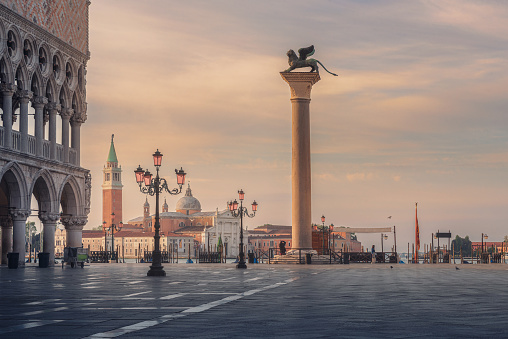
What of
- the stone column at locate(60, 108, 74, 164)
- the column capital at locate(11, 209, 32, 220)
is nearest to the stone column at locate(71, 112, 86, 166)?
the stone column at locate(60, 108, 74, 164)

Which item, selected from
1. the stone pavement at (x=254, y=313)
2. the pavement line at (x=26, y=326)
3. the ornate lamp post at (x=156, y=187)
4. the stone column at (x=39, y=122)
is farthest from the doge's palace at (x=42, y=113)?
the pavement line at (x=26, y=326)

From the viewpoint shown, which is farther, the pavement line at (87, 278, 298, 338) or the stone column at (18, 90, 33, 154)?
the stone column at (18, 90, 33, 154)

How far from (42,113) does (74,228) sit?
741 centimetres

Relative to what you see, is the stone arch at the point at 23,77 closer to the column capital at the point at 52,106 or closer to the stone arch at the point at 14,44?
the stone arch at the point at 14,44

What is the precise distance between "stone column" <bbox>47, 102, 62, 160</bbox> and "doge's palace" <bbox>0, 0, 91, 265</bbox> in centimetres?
5

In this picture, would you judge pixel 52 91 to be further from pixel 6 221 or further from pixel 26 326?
pixel 26 326

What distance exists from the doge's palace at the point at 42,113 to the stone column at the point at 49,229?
51mm

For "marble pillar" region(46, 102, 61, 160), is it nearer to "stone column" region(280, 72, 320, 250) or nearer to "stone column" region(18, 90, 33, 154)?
"stone column" region(18, 90, 33, 154)

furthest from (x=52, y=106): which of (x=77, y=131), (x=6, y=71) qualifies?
(x=6, y=71)

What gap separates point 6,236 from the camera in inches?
1737

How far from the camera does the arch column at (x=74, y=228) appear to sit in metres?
44.1

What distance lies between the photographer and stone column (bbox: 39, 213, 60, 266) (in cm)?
4103

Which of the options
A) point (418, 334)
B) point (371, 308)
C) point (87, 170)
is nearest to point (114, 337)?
point (418, 334)

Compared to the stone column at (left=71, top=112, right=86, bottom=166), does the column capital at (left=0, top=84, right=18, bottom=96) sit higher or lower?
higher
